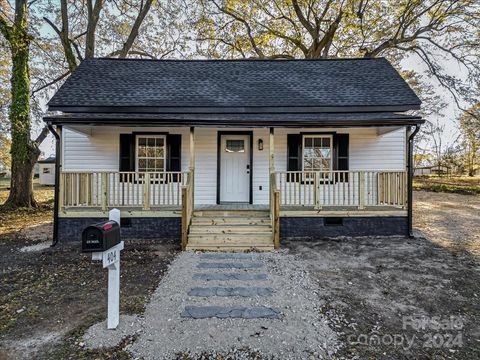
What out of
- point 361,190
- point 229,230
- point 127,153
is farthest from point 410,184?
point 127,153

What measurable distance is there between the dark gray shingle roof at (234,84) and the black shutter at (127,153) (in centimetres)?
98

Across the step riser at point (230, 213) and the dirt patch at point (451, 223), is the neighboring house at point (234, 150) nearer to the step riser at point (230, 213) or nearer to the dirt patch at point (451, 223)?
the step riser at point (230, 213)

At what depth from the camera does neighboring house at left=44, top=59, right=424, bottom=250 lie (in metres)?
7.07

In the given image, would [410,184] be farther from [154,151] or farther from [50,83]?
[50,83]

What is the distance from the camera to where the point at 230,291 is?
4223mm

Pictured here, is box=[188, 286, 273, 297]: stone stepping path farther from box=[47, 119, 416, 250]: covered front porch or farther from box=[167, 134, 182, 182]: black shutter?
box=[167, 134, 182, 182]: black shutter

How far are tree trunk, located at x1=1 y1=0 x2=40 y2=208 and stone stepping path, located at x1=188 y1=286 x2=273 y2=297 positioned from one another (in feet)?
36.3

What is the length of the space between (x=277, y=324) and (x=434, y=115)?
25.1 metres

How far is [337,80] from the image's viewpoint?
966cm

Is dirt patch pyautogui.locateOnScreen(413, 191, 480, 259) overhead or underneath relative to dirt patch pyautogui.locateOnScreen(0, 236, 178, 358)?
overhead

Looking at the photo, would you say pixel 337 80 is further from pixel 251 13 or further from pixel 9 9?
pixel 9 9

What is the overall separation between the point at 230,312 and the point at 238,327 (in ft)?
1.14

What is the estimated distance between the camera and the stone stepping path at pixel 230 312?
11.5 ft

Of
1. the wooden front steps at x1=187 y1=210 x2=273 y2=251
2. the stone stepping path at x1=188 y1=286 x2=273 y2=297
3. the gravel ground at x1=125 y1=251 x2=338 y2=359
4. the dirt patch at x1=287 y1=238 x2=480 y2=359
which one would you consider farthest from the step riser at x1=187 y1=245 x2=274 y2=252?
the stone stepping path at x1=188 y1=286 x2=273 y2=297
